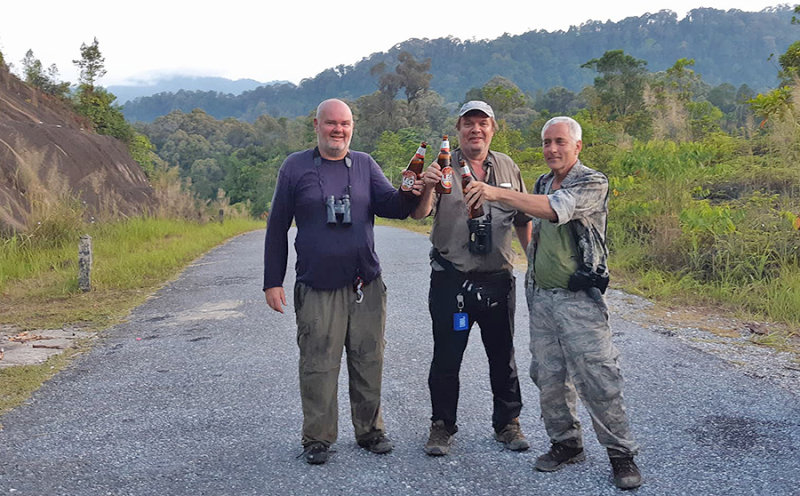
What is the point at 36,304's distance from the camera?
327 inches

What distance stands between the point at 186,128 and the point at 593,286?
9528 centimetres

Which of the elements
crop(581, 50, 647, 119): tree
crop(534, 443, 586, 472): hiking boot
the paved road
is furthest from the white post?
crop(581, 50, 647, 119): tree

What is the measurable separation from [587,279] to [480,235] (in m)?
0.59

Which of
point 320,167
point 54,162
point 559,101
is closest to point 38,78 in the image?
point 54,162

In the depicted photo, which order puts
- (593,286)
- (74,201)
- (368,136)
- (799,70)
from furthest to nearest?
1. (368,136)
2. (799,70)
3. (74,201)
4. (593,286)

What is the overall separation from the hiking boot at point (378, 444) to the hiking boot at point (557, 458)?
78 centimetres

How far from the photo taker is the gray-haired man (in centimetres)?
324

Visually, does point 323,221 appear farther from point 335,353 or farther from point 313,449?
point 313,449

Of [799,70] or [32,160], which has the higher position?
[799,70]

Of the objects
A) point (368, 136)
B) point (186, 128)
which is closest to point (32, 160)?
point (368, 136)

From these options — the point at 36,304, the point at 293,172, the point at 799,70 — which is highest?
the point at 799,70

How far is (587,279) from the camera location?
10.9ft

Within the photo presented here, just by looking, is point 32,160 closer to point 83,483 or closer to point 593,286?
point 83,483

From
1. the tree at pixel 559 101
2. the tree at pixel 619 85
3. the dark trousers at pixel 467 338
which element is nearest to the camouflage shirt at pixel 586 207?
A: the dark trousers at pixel 467 338
